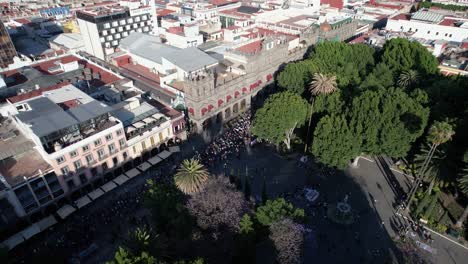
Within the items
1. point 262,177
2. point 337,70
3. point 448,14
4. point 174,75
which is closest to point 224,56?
point 174,75

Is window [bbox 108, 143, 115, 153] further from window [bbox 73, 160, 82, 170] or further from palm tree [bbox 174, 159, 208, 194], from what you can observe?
palm tree [bbox 174, 159, 208, 194]

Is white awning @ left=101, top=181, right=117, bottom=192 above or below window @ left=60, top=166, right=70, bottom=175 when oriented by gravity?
below

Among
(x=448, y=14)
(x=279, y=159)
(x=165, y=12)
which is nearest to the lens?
(x=279, y=159)

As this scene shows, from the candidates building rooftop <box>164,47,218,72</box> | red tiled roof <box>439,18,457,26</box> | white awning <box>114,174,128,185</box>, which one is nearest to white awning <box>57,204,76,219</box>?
white awning <box>114,174,128,185</box>

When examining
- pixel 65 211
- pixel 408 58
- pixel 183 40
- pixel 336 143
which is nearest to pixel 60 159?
pixel 65 211

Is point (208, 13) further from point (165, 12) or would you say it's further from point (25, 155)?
point (25, 155)

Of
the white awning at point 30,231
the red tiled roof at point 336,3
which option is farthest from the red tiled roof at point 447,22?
the white awning at point 30,231

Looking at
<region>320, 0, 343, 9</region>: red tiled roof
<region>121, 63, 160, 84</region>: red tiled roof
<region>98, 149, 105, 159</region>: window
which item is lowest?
<region>98, 149, 105, 159</region>: window
